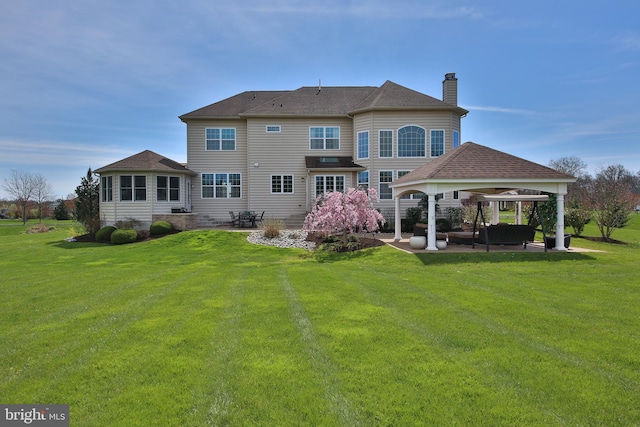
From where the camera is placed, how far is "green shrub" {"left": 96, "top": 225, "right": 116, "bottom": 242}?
19.1 metres

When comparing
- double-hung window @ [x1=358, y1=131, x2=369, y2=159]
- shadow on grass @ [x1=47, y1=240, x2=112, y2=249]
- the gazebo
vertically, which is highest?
double-hung window @ [x1=358, y1=131, x2=369, y2=159]

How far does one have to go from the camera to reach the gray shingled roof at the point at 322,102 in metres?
21.0

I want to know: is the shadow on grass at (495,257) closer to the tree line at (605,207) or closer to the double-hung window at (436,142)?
the tree line at (605,207)

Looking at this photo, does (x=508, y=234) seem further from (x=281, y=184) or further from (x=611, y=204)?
(x=281, y=184)

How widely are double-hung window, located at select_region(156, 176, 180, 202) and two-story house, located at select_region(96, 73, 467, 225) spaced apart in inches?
2.3

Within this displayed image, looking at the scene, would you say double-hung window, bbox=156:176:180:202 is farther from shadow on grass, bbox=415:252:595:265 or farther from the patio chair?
shadow on grass, bbox=415:252:595:265

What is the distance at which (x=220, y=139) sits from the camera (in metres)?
23.0

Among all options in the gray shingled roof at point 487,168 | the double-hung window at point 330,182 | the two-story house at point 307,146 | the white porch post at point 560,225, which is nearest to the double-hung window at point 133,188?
the two-story house at point 307,146

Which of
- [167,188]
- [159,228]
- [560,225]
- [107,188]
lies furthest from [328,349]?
[107,188]

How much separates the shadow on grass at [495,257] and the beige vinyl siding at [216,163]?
1499 cm

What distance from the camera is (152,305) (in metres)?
6.20

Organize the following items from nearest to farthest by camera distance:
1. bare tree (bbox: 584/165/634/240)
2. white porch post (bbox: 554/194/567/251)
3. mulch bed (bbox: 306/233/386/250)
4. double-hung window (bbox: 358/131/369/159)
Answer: white porch post (bbox: 554/194/567/251) → mulch bed (bbox: 306/233/386/250) → bare tree (bbox: 584/165/634/240) → double-hung window (bbox: 358/131/369/159)

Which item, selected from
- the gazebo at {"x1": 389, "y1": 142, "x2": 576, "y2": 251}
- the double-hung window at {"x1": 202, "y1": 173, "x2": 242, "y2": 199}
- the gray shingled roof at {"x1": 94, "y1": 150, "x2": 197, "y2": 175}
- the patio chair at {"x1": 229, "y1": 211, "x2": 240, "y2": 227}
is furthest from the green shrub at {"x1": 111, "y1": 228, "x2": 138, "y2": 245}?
the gazebo at {"x1": 389, "y1": 142, "x2": 576, "y2": 251}

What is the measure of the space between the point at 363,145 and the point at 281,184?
603 centimetres
